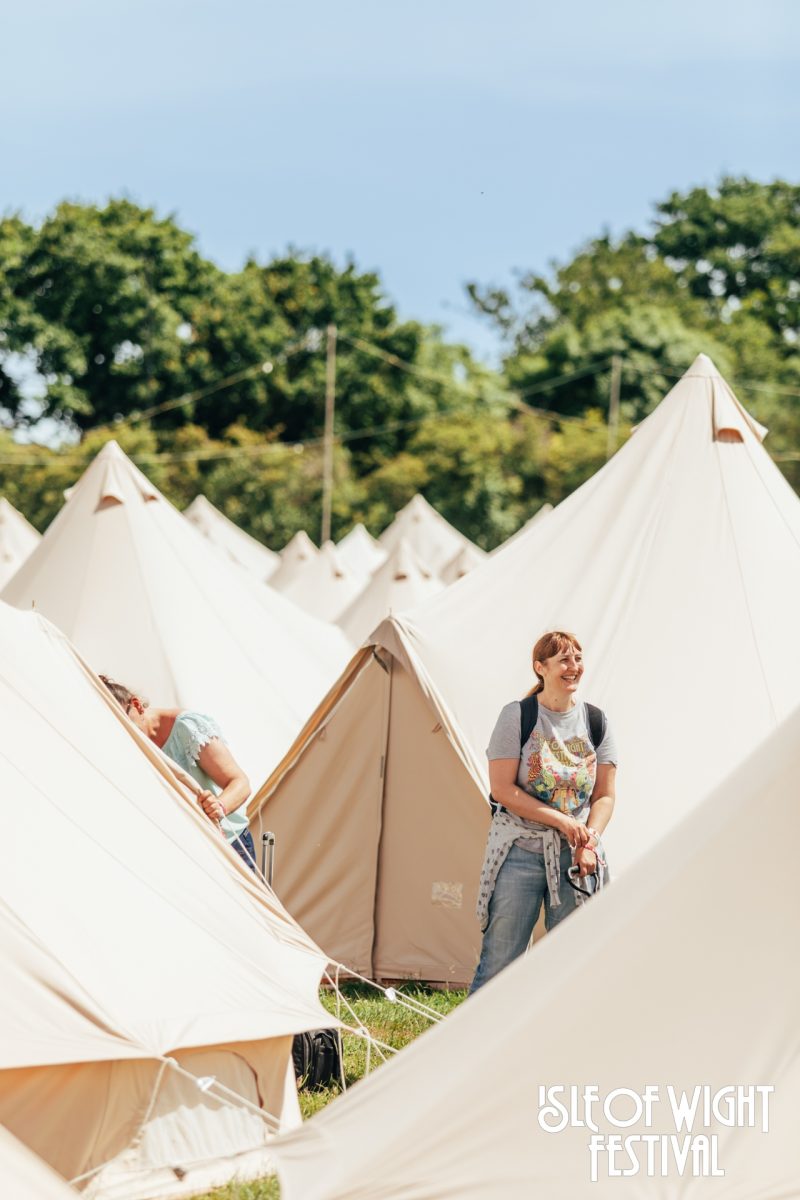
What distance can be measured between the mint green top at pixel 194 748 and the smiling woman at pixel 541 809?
108 cm

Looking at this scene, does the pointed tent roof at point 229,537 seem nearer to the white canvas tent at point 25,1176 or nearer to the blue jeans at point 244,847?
the blue jeans at point 244,847

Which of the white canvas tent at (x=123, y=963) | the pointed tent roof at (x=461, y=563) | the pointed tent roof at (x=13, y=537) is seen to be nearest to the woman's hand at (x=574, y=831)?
the white canvas tent at (x=123, y=963)

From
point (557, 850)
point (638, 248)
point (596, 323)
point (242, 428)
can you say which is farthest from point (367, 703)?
point (638, 248)

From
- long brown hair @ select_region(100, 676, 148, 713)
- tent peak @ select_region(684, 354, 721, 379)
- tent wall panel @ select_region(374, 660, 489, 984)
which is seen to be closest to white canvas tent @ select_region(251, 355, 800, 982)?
tent wall panel @ select_region(374, 660, 489, 984)

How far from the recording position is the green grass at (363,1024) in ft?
15.9

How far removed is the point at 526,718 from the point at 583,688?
219 centimetres

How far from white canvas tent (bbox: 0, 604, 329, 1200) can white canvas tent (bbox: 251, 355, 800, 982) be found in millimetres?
2692

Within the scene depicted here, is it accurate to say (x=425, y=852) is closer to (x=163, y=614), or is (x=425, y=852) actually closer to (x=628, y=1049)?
(x=163, y=614)

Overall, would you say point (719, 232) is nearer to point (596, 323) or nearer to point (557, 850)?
point (596, 323)

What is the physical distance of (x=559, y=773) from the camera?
619 cm

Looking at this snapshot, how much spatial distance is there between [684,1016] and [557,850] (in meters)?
2.12

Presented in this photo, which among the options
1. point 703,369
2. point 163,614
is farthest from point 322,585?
point 703,369

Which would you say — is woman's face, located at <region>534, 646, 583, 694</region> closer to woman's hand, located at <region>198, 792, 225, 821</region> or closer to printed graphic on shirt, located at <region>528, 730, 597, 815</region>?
printed graphic on shirt, located at <region>528, 730, 597, 815</region>

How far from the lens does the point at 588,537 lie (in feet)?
29.8
